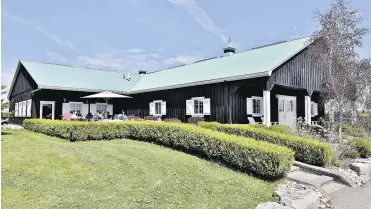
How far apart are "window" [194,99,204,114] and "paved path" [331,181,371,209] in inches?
401

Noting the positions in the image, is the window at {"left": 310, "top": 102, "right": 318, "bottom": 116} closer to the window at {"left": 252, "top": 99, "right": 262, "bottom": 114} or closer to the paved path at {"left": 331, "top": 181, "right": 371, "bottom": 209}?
the window at {"left": 252, "top": 99, "right": 262, "bottom": 114}

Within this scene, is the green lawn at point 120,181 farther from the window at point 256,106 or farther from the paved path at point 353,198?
the window at point 256,106

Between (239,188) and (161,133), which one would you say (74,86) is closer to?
(161,133)

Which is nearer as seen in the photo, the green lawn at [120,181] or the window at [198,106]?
the green lawn at [120,181]

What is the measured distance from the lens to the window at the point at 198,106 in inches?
675

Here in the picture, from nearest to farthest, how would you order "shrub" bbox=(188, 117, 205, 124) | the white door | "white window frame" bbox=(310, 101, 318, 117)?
"shrub" bbox=(188, 117, 205, 124)
the white door
"white window frame" bbox=(310, 101, 318, 117)

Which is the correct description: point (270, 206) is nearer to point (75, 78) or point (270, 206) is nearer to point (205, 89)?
point (205, 89)

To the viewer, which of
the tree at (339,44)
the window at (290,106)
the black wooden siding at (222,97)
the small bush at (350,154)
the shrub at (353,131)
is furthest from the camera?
the window at (290,106)

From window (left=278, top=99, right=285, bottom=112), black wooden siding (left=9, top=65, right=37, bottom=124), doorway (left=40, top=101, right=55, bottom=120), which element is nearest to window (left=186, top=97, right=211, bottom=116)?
window (left=278, top=99, right=285, bottom=112)

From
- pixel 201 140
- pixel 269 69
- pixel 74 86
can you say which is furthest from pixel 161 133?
pixel 74 86

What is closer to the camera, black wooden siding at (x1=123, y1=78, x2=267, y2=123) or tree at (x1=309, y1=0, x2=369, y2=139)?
tree at (x1=309, y1=0, x2=369, y2=139)

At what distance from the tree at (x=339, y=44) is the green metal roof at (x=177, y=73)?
46.5 inches

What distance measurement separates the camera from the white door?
17.7m

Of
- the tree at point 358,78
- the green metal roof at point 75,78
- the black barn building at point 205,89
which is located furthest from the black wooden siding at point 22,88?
the tree at point 358,78
